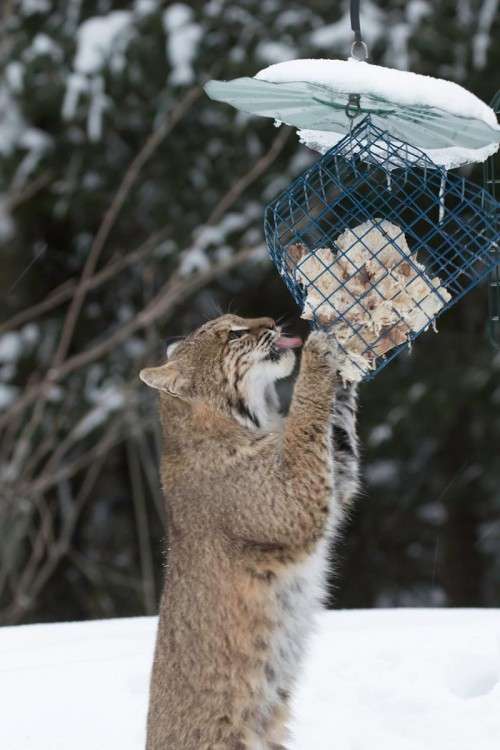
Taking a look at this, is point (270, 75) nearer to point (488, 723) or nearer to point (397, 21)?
point (488, 723)

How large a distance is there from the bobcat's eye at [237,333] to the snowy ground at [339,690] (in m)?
1.02

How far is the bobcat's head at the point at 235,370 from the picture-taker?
370 centimetres

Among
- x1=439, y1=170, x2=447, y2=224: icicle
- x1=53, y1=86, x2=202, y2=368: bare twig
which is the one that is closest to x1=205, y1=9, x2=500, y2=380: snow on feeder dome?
x1=439, y1=170, x2=447, y2=224: icicle

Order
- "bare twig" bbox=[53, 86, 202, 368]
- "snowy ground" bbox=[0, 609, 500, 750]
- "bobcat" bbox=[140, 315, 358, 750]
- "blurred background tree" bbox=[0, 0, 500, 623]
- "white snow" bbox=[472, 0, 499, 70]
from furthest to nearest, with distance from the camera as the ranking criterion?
"blurred background tree" bbox=[0, 0, 500, 623] < "white snow" bbox=[472, 0, 499, 70] < "bare twig" bbox=[53, 86, 202, 368] < "snowy ground" bbox=[0, 609, 500, 750] < "bobcat" bbox=[140, 315, 358, 750]

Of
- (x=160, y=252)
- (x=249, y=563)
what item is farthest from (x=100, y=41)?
(x=249, y=563)

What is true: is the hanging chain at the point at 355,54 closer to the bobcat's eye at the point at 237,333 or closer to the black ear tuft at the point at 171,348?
the bobcat's eye at the point at 237,333

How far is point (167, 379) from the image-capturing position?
3754 mm

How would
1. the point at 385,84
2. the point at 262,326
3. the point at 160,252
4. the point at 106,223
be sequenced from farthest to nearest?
the point at 160,252 < the point at 106,223 < the point at 262,326 < the point at 385,84

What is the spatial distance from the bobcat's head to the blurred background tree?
10.2 ft

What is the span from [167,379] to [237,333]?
27 centimetres

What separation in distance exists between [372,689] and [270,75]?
7.47 ft

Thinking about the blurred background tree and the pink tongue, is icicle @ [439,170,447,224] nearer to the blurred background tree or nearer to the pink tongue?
the pink tongue

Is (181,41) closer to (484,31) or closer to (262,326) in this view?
(484,31)

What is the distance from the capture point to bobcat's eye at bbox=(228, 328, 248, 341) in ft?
12.5
